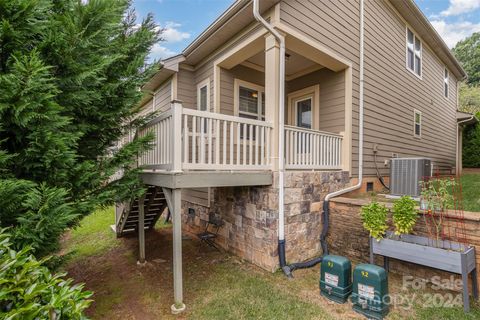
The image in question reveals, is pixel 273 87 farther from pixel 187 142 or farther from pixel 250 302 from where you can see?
pixel 250 302

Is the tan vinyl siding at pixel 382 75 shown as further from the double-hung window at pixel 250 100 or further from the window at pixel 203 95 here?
the window at pixel 203 95

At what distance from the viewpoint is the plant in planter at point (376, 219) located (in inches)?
149

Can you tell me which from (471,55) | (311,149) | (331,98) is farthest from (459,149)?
(471,55)

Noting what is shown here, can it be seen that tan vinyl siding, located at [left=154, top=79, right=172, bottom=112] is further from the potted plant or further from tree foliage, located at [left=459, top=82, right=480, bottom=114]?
tree foliage, located at [left=459, top=82, right=480, bottom=114]

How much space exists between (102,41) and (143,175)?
218cm

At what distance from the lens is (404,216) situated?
11.8 ft

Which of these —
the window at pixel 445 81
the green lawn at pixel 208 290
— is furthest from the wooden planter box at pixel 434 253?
the window at pixel 445 81

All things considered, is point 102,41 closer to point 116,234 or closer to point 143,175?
point 143,175

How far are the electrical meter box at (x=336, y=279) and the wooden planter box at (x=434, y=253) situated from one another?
770mm

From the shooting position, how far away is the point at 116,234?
6.88 m

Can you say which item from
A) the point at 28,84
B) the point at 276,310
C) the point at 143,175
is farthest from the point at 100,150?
the point at 276,310

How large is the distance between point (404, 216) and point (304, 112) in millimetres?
3963

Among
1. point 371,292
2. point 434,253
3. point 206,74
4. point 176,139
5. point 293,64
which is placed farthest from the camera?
point 206,74

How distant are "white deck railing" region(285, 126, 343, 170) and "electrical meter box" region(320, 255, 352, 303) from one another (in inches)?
71.1
